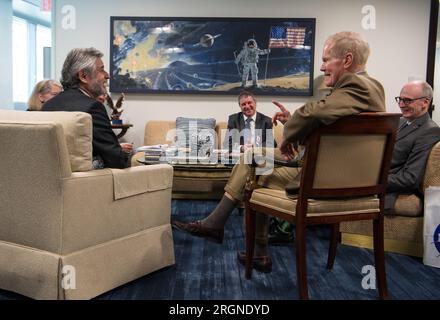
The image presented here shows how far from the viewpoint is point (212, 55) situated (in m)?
5.51

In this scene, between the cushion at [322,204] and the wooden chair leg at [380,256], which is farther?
the wooden chair leg at [380,256]

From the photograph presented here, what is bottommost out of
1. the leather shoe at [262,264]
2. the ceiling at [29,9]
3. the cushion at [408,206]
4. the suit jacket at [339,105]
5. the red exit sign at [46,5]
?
the leather shoe at [262,264]

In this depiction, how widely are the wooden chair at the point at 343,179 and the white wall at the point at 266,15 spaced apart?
Answer: 11.6 ft

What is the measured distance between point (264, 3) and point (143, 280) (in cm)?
420

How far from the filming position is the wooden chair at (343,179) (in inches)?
77.7

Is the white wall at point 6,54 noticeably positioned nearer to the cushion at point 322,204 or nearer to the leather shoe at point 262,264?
the leather shoe at point 262,264

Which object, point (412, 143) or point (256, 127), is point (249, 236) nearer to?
point (412, 143)

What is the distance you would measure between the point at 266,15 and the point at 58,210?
4327mm

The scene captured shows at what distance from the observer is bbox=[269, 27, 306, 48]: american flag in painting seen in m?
5.44

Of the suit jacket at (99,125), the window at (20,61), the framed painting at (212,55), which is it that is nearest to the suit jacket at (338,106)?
the suit jacket at (99,125)

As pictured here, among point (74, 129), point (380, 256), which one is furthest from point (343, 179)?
point (74, 129)

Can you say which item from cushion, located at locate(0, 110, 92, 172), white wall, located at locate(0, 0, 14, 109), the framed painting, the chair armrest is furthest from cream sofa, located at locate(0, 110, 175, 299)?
white wall, located at locate(0, 0, 14, 109)

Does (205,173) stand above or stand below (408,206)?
above

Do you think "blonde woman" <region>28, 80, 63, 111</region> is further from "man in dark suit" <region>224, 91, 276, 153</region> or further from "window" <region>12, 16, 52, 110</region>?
"window" <region>12, 16, 52, 110</region>
